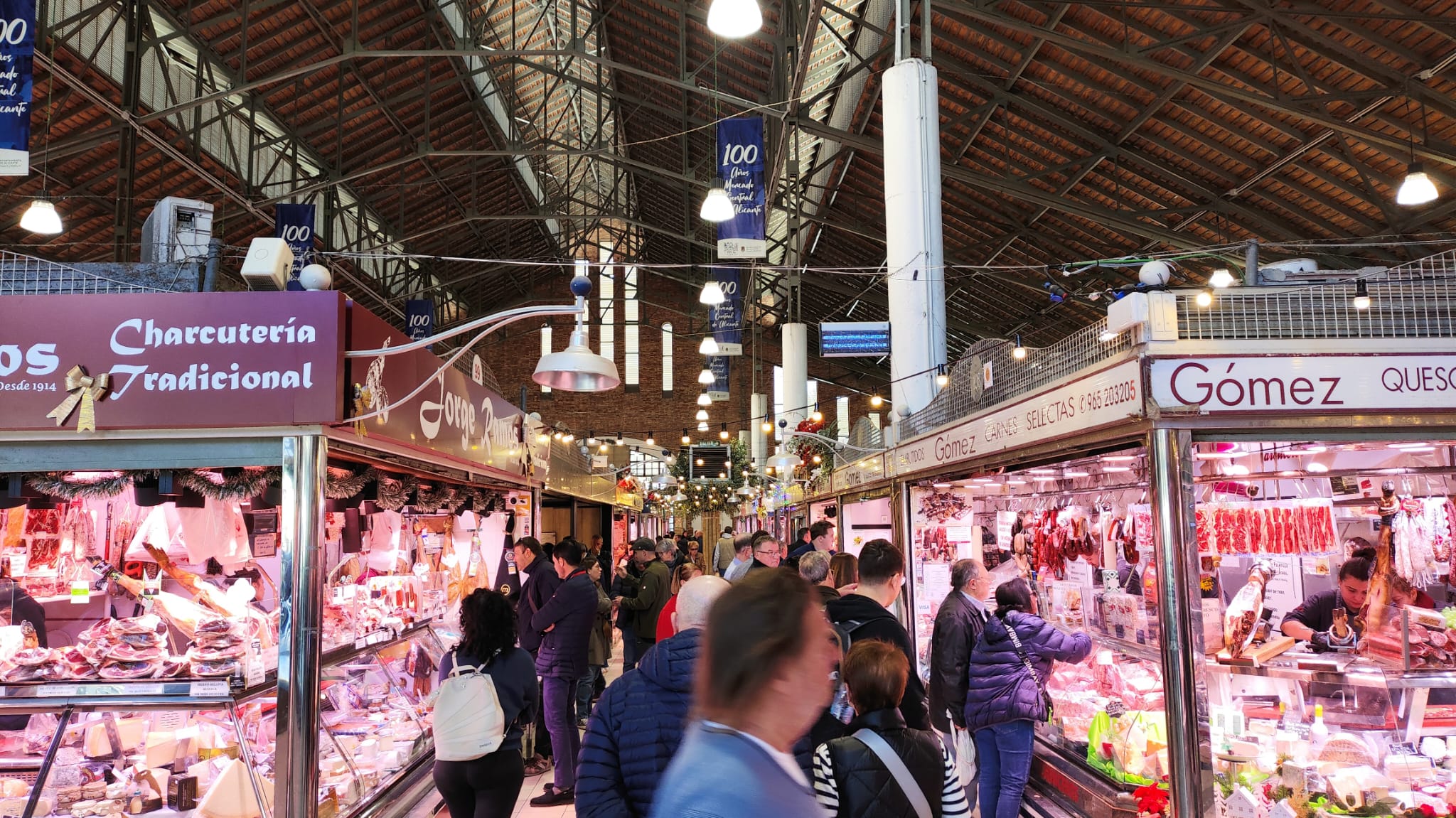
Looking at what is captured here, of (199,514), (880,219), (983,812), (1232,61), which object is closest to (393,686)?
(199,514)

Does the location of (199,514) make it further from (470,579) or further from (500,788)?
(470,579)

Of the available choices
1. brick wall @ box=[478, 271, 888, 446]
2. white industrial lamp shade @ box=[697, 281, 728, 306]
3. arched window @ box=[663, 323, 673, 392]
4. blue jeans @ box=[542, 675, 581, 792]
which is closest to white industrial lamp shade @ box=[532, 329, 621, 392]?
blue jeans @ box=[542, 675, 581, 792]

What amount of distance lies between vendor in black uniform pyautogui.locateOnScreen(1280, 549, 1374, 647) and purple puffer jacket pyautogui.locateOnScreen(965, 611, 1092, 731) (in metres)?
1.02

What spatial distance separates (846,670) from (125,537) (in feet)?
13.7

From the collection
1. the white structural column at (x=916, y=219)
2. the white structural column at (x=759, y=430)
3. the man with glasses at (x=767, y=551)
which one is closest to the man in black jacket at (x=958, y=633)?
the man with glasses at (x=767, y=551)

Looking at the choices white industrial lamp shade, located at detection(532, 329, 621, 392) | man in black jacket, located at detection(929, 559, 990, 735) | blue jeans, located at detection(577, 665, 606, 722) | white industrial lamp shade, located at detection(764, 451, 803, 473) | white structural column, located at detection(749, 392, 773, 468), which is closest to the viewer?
white industrial lamp shade, located at detection(532, 329, 621, 392)

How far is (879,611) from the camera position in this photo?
361cm

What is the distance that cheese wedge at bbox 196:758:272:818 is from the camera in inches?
156

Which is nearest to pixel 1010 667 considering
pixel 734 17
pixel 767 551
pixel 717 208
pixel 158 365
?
pixel 767 551

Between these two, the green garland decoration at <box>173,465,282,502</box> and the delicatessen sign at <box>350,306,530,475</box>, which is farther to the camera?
the delicatessen sign at <box>350,306,530,475</box>

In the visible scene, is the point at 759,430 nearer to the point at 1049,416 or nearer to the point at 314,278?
the point at 1049,416

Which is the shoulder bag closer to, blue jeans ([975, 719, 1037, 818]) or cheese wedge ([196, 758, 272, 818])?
blue jeans ([975, 719, 1037, 818])

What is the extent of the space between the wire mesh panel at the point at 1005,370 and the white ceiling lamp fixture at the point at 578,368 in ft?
6.65

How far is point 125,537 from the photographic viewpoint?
489 centimetres
